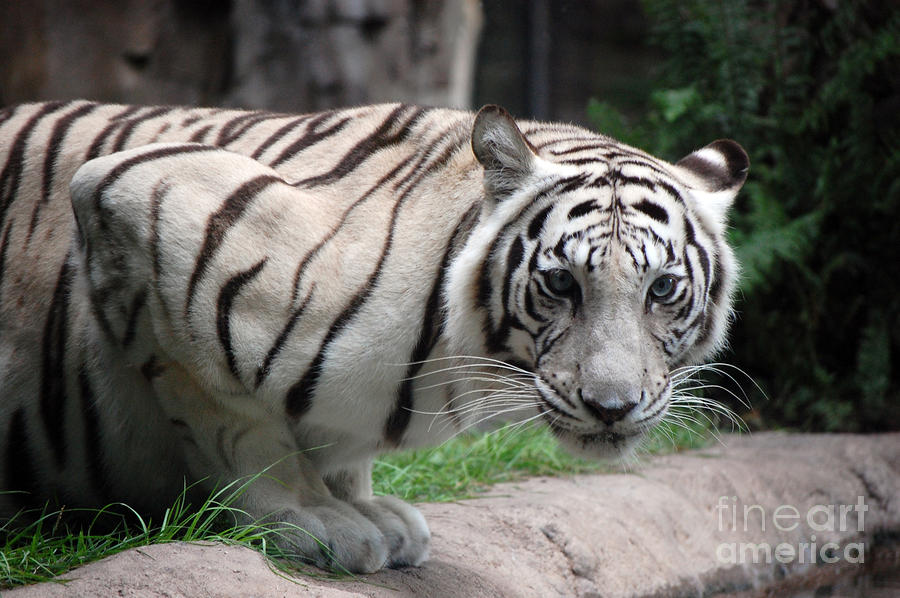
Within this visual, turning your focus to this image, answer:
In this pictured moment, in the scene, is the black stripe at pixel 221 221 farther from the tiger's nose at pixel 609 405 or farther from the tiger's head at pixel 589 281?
the tiger's nose at pixel 609 405

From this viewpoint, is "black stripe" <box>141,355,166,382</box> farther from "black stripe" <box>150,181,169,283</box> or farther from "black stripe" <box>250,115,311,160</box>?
"black stripe" <box>250,115,311,160</box>

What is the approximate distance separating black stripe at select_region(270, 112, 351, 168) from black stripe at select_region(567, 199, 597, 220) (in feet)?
3.06

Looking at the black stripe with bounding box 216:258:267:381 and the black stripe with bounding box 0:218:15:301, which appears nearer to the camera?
the black stripe with bounding box 216:258:267:381

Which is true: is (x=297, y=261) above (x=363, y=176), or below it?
below

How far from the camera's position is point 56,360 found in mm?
3127

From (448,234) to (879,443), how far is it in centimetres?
331

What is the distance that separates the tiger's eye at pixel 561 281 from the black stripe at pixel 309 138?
100 cm

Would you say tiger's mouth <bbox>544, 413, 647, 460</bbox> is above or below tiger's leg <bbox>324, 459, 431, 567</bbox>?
above

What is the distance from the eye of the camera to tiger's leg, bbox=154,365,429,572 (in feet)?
9.20

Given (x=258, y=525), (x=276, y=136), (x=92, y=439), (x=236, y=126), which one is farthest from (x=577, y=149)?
(x=92, y=439)

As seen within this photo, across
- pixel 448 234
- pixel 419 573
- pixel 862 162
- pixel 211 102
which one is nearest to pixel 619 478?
pixel 419 573

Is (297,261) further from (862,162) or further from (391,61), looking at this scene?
(391,61)

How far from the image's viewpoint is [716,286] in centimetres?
290

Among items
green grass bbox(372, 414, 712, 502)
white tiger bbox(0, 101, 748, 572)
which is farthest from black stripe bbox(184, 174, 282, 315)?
green grass bbox(372, 414, 712, 502)
